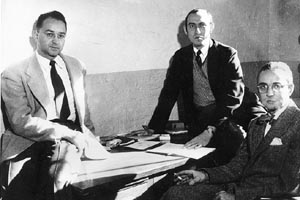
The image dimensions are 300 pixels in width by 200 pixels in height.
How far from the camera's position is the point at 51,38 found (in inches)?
64.2

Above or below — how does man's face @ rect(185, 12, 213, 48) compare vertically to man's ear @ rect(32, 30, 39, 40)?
above

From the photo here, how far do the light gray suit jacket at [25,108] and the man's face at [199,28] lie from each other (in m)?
1.13

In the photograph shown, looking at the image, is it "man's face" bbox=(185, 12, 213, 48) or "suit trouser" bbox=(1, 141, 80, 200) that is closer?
"suit trouser" bbox=(1, 141, 80, 200)

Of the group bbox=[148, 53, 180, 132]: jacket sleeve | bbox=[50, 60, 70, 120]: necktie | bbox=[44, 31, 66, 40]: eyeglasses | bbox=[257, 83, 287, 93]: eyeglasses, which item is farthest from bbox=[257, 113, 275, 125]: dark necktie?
bbox=[44, 31, 66, 40]: eyeglasses

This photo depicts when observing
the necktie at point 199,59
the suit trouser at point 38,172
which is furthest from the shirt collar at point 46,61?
the necktie at point 199,59

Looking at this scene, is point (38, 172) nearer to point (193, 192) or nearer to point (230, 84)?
point (193, 192)

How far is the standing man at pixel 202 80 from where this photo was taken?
2.31 m

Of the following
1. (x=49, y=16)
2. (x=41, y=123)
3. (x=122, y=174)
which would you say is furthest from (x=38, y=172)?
(x=49, y=16)

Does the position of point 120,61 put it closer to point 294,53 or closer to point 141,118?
point 141,118

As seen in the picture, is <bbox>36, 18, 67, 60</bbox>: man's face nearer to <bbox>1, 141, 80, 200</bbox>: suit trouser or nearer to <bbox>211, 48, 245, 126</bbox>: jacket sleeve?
<bbox>1, 141, 80, 200</bbox>: suit trouser

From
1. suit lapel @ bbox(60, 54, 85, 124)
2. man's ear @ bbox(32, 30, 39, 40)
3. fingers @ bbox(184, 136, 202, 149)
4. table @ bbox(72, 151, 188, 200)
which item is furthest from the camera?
fingers @ bbox(184, 136, 202, 149)

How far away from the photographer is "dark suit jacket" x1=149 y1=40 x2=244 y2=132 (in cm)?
233

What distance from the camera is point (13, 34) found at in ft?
4.91

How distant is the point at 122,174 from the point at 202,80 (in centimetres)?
111
